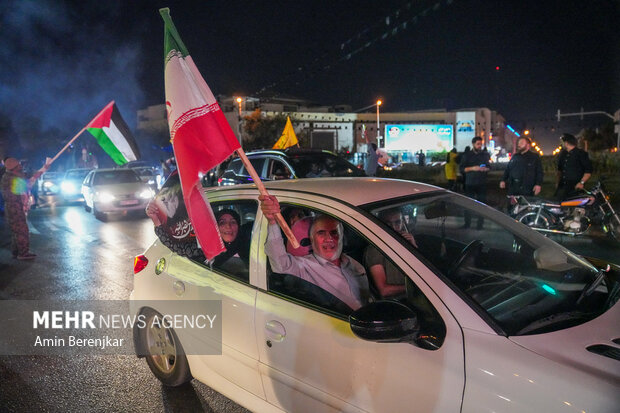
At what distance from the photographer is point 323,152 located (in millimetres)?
10891

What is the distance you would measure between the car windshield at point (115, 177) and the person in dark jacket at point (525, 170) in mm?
11643

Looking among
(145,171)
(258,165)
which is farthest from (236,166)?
(145,171)

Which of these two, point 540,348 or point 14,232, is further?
point 14,232

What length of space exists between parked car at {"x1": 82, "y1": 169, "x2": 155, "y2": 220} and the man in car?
1283cm

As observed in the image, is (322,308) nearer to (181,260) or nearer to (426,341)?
(426,341)

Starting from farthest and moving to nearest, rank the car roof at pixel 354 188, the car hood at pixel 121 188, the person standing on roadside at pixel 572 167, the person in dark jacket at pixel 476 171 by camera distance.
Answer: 1. the car hood at pixel 121 188
2. the person in dark jacket at pixel 476 171
3. the person standing on roadside at pixel 572 167
4. the car roof at pixel 354 188

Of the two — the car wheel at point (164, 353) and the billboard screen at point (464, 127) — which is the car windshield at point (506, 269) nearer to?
the car wheel at point (164, 353)

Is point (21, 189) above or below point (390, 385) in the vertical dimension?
above

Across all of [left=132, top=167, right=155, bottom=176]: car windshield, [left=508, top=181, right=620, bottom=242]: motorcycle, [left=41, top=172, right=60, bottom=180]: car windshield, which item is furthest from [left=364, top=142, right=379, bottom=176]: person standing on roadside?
[left=41, top=172, right=60, bottom=180]: car windshield

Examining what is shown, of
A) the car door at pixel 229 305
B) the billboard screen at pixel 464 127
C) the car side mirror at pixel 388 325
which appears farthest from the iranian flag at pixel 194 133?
the billboard screen at pixel 464 127

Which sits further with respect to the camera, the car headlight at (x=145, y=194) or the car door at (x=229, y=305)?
the car headlight at (x=145, y=194)

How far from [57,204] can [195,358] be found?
2022 centimetres

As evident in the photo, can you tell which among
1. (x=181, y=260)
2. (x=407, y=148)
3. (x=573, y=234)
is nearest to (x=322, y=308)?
(x=181, y=260)

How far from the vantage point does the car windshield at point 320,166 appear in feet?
33.0
